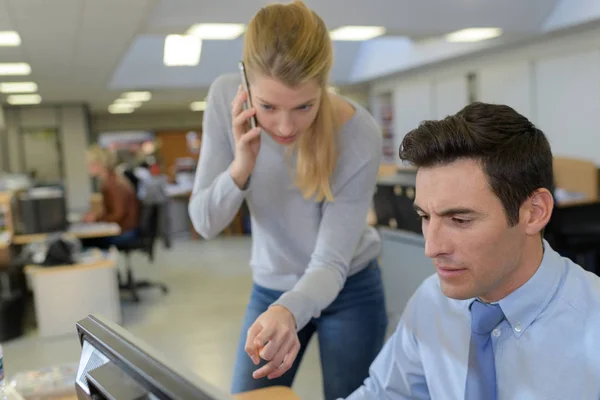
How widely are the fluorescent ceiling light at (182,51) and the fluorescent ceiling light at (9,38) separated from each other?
6.28ft

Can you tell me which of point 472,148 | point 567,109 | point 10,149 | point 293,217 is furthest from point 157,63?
point 472,148

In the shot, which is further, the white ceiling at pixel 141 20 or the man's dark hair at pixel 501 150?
the white ceiling at pixel 141 20

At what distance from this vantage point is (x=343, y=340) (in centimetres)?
164

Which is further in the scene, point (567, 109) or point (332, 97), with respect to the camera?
point (567, 109)

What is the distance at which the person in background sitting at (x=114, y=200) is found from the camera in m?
6.28

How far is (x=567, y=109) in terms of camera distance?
6.82m

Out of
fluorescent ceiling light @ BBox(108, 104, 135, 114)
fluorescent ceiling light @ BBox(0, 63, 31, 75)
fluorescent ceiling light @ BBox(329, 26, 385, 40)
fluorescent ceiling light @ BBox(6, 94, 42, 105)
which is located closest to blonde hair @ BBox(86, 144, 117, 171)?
fluorescent ceiling light @ BBox(0, 63, 31, 75)

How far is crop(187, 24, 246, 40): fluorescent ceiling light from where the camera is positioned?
5.18 metres

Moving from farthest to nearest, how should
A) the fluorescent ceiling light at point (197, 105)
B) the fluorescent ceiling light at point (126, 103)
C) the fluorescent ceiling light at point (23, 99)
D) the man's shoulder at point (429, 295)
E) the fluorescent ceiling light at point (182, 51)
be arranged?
the fluorescent ceiling light at point (197, 105) → the fluorescent ceiling light at point (126, 103) → the fluorescent ceiling light at point (23, 99) → the fluorescent ceiling light at point (182, 51) → the man's shoulder at point (429, 295)

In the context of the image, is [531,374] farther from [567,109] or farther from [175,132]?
[175,132]

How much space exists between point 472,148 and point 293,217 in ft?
2.12

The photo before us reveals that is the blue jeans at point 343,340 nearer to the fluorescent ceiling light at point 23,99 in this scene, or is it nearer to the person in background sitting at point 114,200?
the person in background sitting at point 114,200

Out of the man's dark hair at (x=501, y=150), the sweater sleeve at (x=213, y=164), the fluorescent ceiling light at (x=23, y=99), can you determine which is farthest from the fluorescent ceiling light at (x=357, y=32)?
the fluorescent ceiling light at (x=23, y=99)

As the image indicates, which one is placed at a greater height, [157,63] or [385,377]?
[157,63]
